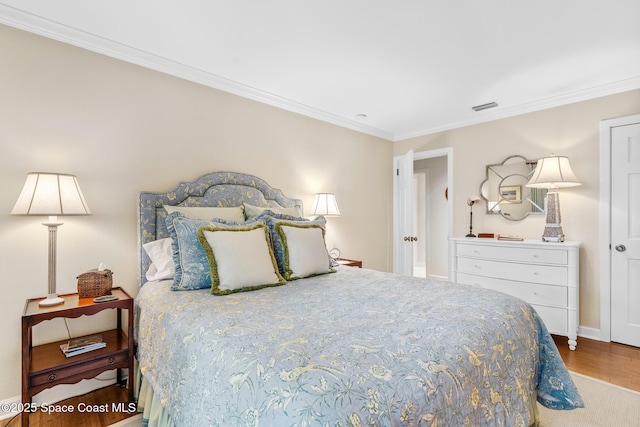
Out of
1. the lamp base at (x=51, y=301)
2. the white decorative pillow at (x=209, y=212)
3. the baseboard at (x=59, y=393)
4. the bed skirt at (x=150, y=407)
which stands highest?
the white decorative pillow at (x=209, y=212)

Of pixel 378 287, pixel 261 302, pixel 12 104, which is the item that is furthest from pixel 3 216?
pixel 378 287

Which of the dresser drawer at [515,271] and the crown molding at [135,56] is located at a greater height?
the crown molding at [135,56]

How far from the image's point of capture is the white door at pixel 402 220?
4289 millimetres

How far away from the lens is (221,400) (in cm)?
105

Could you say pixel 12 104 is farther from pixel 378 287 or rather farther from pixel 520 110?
pixel 520 110

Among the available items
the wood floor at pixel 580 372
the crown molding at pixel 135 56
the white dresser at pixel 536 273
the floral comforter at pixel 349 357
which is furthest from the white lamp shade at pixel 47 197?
the white dresser at pixel 536 273

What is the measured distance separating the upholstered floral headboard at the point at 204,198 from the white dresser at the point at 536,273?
6.71 ft

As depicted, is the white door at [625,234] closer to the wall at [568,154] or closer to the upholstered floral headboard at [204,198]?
the wall at [568,154]

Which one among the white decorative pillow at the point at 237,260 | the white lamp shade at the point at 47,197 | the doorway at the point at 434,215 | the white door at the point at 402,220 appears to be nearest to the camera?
the white lamp shade at the point at 47,197

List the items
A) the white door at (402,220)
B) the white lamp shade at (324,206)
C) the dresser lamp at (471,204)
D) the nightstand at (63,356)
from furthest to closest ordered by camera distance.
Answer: the white door at (402,220) → the dresser lamp at (471,204) → the white lamp shade at (324,206) → the nightstand at (63,356)

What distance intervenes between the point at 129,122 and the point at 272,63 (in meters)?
1.19

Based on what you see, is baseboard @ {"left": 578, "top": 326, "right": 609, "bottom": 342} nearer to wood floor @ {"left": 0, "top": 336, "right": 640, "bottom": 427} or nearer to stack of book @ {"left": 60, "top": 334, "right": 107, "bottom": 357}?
wood floor @ {"left": 0, "top": 336, "right": 640, "bottom": 427}

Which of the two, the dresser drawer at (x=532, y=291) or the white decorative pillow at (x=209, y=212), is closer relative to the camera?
→ the white decorative pillow at (x=209, y=212)

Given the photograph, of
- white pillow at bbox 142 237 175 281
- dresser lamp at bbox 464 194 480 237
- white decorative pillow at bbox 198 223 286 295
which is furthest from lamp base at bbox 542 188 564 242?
white pillow at bbox 142 237 175 281
